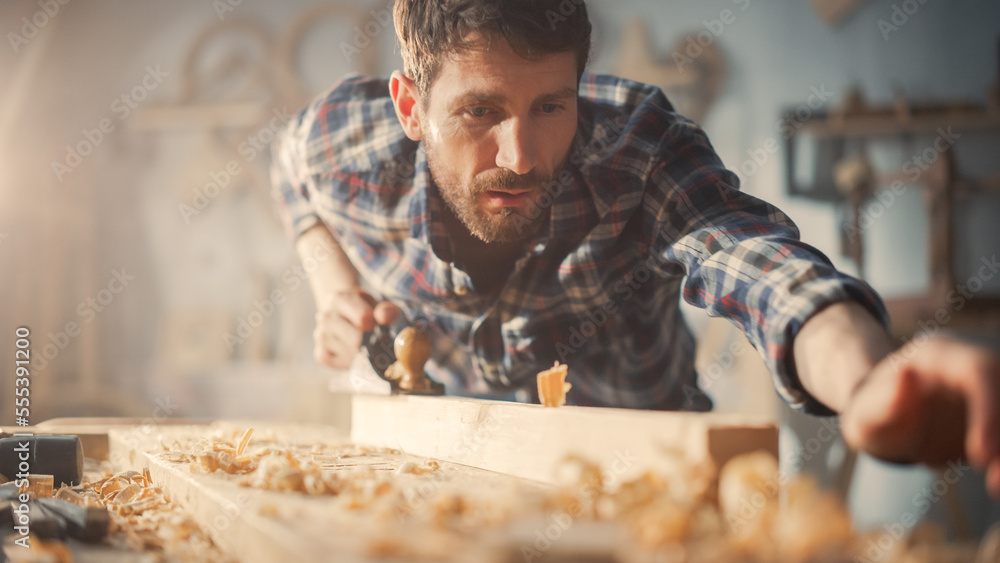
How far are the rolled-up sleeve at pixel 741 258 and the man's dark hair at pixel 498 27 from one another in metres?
0.24

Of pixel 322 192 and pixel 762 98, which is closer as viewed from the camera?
pixel 322 192

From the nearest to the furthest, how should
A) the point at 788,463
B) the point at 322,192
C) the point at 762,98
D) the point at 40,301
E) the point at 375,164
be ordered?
the point at 375,164, the point at 322,192, the point at 788,463, the point at 762,98, the point at 40,301

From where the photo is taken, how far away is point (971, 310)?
2049mm

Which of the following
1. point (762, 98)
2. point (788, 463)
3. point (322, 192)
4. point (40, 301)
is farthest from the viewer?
point (40, 301)

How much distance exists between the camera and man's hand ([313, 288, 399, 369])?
4.13ft

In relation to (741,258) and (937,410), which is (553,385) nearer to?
(741,258)

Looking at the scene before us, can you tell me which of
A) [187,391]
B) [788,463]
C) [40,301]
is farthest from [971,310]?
[40,301]

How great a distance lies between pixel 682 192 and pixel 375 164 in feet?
2.33

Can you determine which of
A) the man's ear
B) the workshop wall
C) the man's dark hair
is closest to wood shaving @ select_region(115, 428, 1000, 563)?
the man's dark hair

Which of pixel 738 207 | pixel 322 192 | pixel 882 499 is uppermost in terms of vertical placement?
pixel 322 192

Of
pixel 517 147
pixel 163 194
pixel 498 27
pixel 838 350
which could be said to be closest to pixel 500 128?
pixel 517 147

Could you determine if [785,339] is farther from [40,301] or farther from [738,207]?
[40,301]

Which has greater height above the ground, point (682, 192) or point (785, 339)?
point (682, 192)

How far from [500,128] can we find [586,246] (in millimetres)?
278
